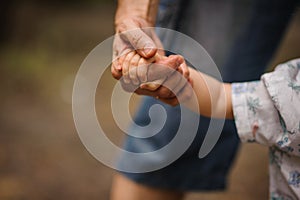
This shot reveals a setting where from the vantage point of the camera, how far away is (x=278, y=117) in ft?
2.14

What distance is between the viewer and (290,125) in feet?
2.07

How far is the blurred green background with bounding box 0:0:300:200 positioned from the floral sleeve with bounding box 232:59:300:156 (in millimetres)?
814

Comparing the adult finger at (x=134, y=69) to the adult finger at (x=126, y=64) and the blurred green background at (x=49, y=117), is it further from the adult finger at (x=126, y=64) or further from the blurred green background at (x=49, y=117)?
the blurred green background at (x=49, y=117)

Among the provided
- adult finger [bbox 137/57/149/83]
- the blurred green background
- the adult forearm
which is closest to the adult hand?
adult finger [bbox 137/57/149/83]

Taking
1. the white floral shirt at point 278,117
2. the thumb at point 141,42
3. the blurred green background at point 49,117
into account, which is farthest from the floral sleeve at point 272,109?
the blurred green background at point 49,117

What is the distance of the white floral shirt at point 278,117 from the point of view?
0.63 meters

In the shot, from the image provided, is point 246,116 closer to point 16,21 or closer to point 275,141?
point 275,141

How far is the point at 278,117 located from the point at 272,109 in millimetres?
13

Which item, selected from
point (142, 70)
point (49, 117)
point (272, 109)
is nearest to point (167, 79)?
point (142, 70)

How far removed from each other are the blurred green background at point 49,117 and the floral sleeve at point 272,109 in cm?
81

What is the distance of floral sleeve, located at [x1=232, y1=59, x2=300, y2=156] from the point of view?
63cm

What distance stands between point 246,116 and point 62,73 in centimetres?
166

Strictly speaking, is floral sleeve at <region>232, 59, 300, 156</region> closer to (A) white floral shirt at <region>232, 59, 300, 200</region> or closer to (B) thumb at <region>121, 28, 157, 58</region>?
(A) white floral shirt at <region>232, 59, 300, 200</region>

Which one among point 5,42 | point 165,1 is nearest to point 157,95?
point 165,1
